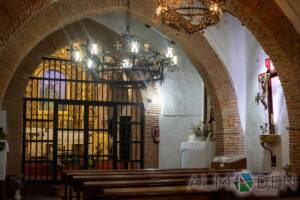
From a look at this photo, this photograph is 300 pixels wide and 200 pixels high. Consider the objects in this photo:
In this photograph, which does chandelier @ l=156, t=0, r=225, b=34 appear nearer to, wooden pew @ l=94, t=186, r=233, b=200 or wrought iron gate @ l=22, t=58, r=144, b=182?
wooden pew @ l=94, t=186, r=233, b=200

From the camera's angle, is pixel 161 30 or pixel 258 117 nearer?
pixel 258 117

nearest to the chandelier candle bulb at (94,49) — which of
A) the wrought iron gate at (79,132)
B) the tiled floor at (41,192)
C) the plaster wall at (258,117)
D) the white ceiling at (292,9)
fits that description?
the white ceiling at (292,9)

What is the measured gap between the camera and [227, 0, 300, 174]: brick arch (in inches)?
305

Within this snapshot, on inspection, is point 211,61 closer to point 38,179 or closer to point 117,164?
point 117,164

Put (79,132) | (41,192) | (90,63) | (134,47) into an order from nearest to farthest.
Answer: (134,47)
(90,63)
(41,192)
(79,132)

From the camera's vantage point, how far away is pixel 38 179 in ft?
42.0

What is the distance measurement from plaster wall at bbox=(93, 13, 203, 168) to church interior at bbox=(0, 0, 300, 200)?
0.10 feet

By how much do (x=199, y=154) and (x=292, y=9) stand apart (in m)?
4.91

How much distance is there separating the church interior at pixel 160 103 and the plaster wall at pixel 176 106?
3cm

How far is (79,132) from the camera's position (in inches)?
522

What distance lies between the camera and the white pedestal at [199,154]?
11148 millimetres

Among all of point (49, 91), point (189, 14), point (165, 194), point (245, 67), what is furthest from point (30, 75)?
point (165, 194)

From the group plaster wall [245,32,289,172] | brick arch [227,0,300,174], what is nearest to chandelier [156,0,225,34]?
brick arch [227,0,300,174]

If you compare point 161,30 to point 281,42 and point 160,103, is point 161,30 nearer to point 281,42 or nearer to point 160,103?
point 160,103
